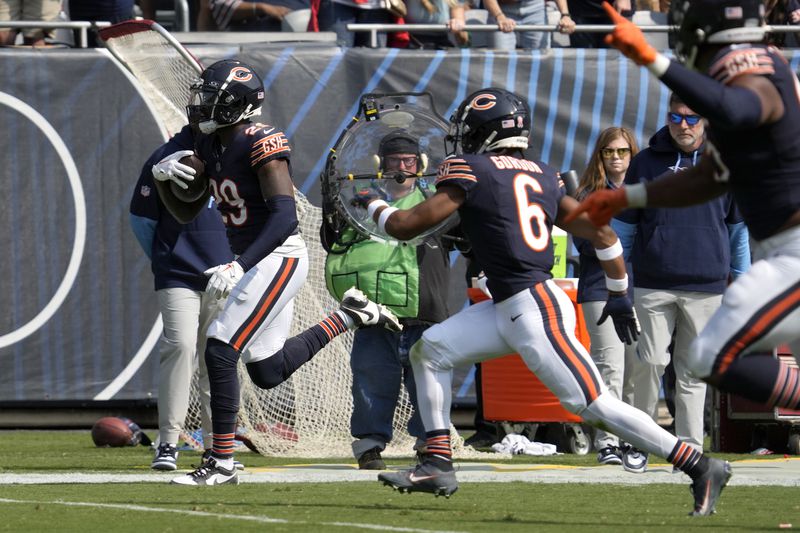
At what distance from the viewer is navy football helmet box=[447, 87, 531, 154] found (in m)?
6.64

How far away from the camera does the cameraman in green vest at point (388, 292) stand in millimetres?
8367

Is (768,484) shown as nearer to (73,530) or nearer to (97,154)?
(73,530)

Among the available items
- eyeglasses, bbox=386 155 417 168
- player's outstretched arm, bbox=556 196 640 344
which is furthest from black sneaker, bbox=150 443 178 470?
player's outstretched arm, bbox=556 196 640 344

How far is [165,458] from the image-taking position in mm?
8016

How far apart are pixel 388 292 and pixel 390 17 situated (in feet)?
12.3

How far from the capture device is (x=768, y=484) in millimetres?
7129

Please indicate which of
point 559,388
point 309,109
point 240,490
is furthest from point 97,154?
point 559,388

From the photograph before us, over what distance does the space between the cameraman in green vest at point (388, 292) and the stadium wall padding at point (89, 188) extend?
8.00ft

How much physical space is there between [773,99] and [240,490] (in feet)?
10.0

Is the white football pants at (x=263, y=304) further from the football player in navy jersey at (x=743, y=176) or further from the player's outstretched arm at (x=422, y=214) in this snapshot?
the football player in navy jersey at (x=743, y=176)

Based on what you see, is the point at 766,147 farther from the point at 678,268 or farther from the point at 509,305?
the point at 678,268

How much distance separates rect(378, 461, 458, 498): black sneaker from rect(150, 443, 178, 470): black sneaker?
2.07 metres

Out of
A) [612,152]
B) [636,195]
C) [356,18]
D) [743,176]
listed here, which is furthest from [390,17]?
[743,176]

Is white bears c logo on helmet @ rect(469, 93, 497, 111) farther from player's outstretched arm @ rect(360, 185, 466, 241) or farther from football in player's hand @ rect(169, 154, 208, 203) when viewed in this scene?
football in player's hand @ rect(169, 154, 208, 203)
